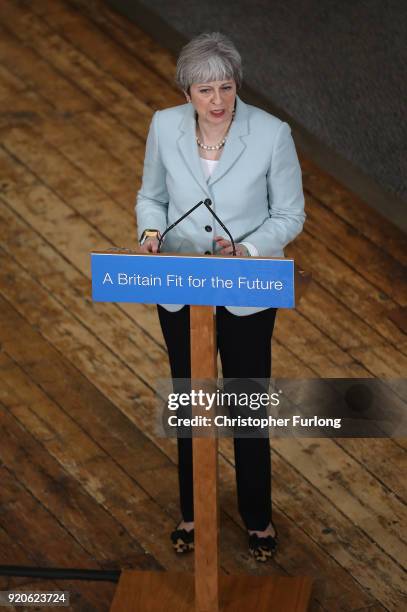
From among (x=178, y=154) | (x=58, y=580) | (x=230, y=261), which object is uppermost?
(x=178, y=154)

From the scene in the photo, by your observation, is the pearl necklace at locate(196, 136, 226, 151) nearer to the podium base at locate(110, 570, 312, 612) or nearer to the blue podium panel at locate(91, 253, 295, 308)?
the blue podium panel at locate(91, 253, 295, 308)

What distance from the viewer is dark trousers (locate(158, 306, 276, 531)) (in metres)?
3.79

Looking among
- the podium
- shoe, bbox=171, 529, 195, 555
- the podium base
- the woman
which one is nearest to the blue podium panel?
the podium

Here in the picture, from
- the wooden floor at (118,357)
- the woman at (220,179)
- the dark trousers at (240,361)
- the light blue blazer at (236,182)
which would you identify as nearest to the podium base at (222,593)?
the wooden floor at (118,357)

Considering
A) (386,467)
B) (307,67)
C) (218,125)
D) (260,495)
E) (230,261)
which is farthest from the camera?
(307,67)

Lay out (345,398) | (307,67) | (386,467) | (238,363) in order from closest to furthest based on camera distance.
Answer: (238,363)
(386,467)
(345,398)
(307,67)

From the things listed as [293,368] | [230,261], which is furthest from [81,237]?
[230,261]

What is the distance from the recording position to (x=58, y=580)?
4102mm

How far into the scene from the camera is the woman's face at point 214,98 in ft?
11.3

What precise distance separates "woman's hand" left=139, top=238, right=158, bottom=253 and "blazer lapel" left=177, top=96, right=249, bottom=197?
19 centimetres

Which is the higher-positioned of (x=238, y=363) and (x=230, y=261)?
(x=230, y=261)

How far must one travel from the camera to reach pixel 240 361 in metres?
3.85

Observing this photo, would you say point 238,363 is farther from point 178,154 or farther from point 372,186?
point 372,186

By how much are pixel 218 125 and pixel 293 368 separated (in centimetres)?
149
